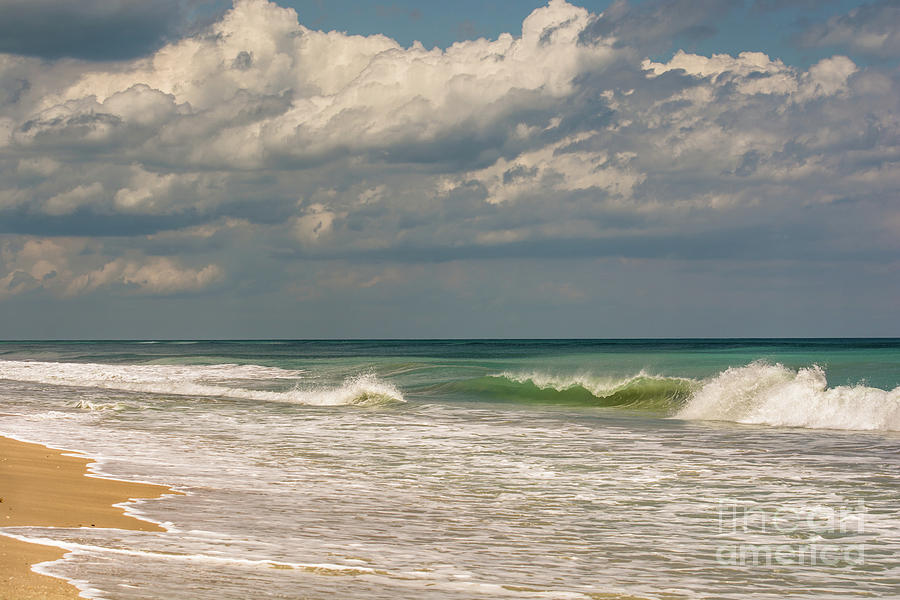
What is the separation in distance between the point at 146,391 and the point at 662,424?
19.5 metres

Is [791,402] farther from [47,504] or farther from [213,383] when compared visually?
[213,383]

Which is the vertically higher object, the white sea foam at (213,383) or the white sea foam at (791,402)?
the white sea foam at (791,402)

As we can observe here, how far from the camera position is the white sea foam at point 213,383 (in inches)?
1044

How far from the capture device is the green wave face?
2562 cm

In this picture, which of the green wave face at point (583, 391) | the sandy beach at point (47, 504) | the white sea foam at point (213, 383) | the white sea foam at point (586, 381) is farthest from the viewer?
the white sea foam at point (586, 381)

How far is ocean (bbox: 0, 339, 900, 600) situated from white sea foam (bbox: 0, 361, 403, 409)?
392 centimetres

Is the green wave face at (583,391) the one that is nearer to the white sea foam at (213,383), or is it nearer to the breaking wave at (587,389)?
the breaking wave at (587,389)

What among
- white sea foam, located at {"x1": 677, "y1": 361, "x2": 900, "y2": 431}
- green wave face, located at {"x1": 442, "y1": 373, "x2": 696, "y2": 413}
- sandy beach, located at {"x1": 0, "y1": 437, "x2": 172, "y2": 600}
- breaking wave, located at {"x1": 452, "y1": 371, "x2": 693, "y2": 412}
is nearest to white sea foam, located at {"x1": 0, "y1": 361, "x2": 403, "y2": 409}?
green wave face, located at {"x1": 442, "y1": 373, "x2": 696, "y2": 413}

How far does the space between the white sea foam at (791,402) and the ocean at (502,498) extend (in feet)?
0.18

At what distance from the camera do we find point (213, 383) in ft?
112

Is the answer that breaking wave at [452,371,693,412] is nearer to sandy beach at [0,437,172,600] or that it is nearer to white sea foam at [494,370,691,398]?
white sea foam at [494,370,691,398]

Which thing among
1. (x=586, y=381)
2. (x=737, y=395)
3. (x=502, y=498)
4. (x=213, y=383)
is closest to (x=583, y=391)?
(x=586, y=381)

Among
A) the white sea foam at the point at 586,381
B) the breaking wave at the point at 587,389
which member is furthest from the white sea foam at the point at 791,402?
the white sea foam at the point at 586,381

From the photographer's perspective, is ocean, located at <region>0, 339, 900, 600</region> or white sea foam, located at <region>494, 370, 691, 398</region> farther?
white sea foam, located at <region>494, 370, 691, 398</region>
